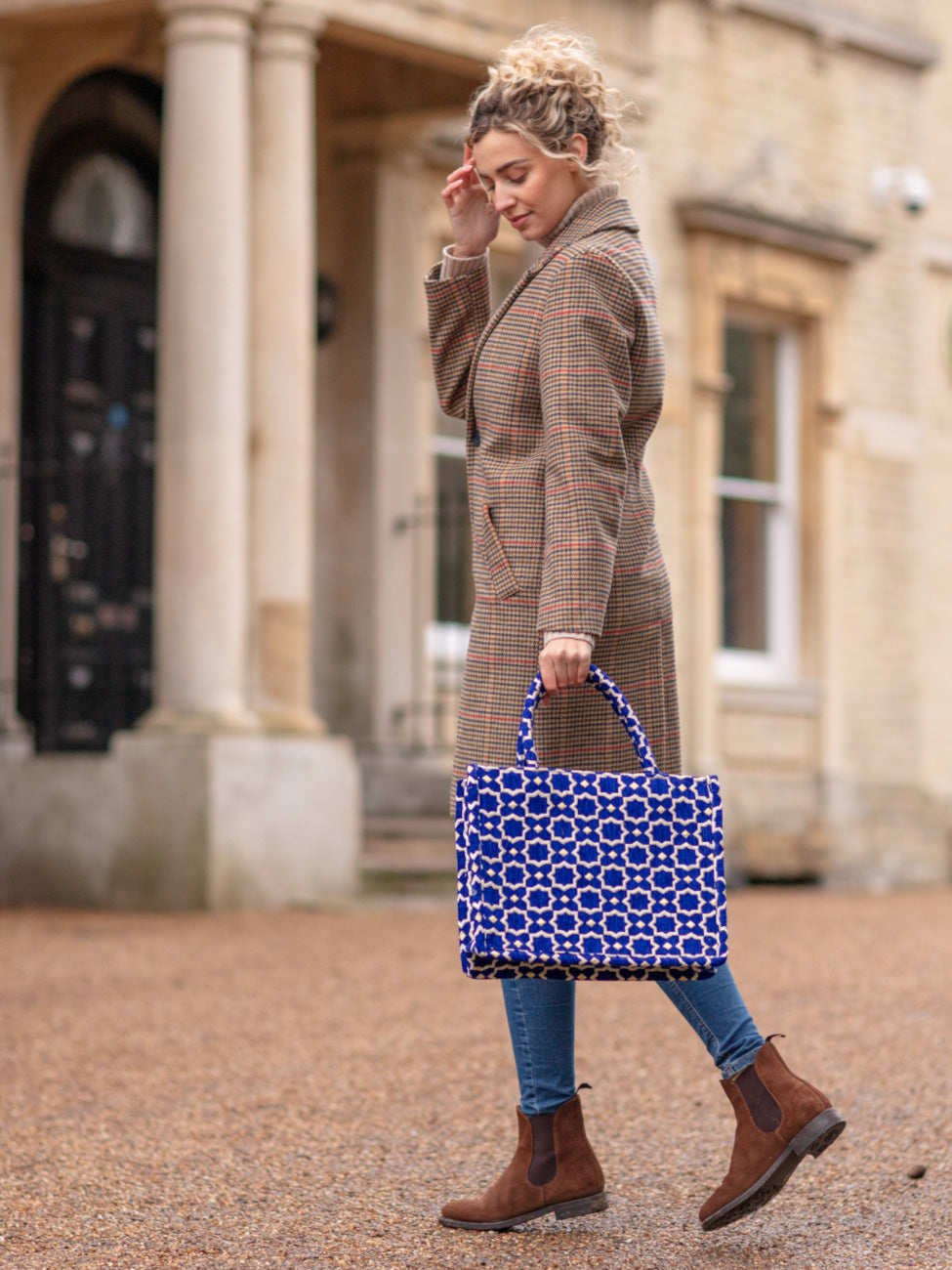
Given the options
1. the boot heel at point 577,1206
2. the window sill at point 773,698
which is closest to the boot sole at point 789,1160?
the boot heel at point 577,1206

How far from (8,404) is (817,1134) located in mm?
7403

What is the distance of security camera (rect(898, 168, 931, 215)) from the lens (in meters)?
13.7

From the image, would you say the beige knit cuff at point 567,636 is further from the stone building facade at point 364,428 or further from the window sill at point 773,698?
the window sill at point 773,698

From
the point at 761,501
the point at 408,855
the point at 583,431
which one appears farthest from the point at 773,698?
the point at 583,431

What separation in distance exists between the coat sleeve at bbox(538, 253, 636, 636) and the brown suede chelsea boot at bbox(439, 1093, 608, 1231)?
0.82 metres

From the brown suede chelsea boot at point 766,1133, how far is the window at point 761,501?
9936mm

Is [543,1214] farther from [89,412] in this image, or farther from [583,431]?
[89,412]

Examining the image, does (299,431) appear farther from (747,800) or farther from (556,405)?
(556,405)

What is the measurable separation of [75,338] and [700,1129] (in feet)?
23.5

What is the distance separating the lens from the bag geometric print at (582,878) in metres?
3.06

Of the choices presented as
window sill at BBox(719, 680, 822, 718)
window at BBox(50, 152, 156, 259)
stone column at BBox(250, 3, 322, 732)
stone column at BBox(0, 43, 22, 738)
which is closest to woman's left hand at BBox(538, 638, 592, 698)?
stone column at BBox(250, 3, 322, 732)

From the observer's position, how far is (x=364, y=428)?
36.9 ft

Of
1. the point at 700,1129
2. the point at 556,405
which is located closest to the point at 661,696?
the point at 556,405

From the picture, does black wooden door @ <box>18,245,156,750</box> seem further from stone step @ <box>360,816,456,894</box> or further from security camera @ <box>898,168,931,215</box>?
security camera @ <box>898,168,931,215</box>
